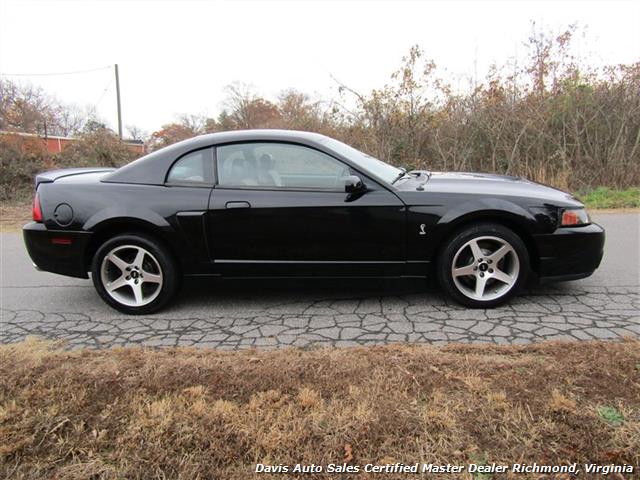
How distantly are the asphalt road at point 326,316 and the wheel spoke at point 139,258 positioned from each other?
1.38 ft

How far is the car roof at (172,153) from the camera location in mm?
3830

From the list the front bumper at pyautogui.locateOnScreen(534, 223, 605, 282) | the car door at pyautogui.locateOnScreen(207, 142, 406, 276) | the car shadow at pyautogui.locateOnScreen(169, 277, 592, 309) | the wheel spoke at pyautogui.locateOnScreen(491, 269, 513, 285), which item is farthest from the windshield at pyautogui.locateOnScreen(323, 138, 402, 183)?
the front bumper at pyautogui.locateOnScreen(534, 223, 605, 282)

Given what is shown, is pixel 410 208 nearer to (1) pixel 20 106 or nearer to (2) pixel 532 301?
(2) pixel 532 301

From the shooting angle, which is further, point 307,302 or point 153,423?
point 307,302

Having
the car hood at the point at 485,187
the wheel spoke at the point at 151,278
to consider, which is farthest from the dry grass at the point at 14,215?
the car hood at the point at 485,187

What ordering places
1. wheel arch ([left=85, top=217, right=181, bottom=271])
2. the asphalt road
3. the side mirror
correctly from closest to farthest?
the asphalt road
the side mirror
wheel arch ([left=85, top=217, right=181, bottom=271])

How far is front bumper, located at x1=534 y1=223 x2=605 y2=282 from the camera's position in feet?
11.8

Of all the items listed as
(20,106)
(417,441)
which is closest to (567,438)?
(417,441)

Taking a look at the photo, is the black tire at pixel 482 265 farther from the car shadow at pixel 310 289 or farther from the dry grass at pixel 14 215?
the dry grass at pixel 14 215

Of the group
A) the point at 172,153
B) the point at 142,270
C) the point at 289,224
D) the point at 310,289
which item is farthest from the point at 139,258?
the point at 310,289

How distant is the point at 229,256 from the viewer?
3.75 meters

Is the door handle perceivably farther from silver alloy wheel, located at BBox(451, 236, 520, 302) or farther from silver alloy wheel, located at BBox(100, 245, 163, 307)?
silver alloy wheel, located at BBox(451, 236, 520, 302)

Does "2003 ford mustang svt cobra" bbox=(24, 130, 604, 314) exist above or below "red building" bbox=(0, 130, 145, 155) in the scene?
below

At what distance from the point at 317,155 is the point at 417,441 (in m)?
2.40
